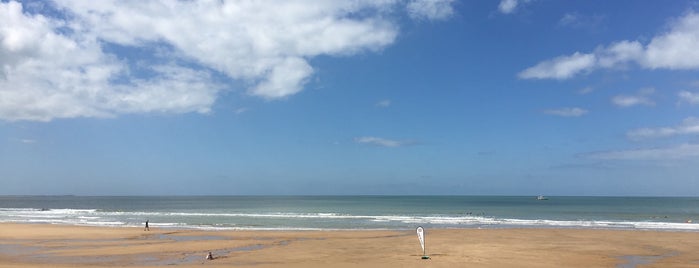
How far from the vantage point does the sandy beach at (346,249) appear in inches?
755

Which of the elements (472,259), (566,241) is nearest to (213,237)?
(472,259)

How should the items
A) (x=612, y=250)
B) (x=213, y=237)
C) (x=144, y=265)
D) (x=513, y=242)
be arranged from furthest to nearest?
(x=213, y=237), (x=513, y=242), (x=612, y=250), (x=144, y=265)

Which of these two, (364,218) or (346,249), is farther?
(364,218)

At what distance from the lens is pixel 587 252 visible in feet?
73.5

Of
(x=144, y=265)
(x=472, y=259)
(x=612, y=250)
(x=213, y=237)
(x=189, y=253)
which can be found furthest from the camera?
(x=213, y=237)

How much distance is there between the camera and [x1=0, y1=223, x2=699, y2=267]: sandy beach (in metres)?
19.2

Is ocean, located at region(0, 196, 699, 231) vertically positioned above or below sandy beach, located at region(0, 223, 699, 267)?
below

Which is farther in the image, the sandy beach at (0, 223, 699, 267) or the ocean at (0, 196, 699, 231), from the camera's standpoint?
the ocean at (0, 196, 699, 231)

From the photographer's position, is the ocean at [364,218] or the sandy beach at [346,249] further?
the ocean at [364,218]

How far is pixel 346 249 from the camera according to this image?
23438 mm

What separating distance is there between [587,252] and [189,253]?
18040 millimetres

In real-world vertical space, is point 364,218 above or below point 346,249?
below

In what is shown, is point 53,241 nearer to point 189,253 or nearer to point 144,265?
point 189,253

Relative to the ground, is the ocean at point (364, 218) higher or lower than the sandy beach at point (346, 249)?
lower
